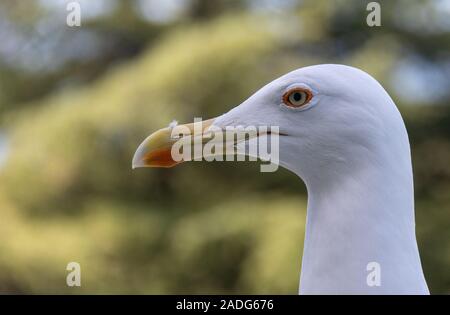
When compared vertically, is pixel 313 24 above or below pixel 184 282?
above

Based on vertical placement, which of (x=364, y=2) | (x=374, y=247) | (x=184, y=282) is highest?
(x=364, y=2)

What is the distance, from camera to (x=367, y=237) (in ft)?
3.34

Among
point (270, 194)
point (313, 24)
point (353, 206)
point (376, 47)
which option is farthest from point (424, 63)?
point (353, 206)

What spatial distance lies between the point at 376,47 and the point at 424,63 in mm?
466

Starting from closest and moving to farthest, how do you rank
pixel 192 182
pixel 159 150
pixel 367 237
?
pixel 367 237 → pixel 159 150 → pixel 192 182

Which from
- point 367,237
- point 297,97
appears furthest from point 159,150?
point 367,237

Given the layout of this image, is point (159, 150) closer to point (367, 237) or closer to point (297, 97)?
point (297, 97)

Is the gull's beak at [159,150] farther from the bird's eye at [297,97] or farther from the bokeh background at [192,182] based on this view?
the bokeh background at [192,182]

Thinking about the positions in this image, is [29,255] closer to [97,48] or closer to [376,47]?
[97,48]

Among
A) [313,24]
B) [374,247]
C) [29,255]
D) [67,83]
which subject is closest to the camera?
[374,247]

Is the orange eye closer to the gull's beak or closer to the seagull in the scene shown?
the seagull

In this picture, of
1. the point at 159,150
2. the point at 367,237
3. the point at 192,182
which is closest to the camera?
the point at 367,237

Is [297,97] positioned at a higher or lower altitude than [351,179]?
higher

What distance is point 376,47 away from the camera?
15.4 feet
